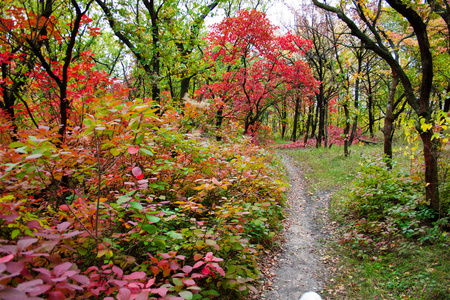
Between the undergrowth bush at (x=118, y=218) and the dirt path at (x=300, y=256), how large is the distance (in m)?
0.48

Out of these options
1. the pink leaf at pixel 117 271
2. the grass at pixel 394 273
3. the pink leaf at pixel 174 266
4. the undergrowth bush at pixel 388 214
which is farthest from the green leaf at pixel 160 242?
the undergrowth bush at pixel 388 214

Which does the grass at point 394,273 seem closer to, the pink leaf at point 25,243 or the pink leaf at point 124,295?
the pink leaf at point 124,295

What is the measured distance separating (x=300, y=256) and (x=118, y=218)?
12.6ft

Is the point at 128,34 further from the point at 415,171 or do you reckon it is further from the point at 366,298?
the point at 415,171

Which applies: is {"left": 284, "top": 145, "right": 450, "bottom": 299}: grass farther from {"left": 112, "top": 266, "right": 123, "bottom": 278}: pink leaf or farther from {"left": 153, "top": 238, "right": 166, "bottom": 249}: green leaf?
{"left": 112, "top": 266, "right": 123, "bottom": 278}: pink leaf

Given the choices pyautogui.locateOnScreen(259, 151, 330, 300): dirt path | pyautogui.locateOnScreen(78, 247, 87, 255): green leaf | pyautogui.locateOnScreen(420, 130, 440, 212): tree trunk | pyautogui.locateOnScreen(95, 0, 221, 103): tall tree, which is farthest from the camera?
pyautogui.locateOnScreen(95, 0, 221, 103): tall tree

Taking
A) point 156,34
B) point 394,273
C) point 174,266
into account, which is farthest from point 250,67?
point 174,266

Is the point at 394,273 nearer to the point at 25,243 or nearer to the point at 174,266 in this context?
the point at 174,266

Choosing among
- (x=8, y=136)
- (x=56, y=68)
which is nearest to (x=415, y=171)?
(x=56, y=68)

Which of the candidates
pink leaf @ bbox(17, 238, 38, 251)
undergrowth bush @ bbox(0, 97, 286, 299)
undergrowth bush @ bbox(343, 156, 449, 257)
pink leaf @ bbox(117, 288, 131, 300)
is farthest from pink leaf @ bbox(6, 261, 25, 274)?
undergrowth bush @ bbox(343, 156, 449, 257)

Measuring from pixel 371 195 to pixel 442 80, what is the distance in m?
10.6

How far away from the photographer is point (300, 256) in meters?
4.75

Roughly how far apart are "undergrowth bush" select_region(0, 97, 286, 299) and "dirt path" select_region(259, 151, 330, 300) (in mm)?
478

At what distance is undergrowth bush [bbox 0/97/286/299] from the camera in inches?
56.8
